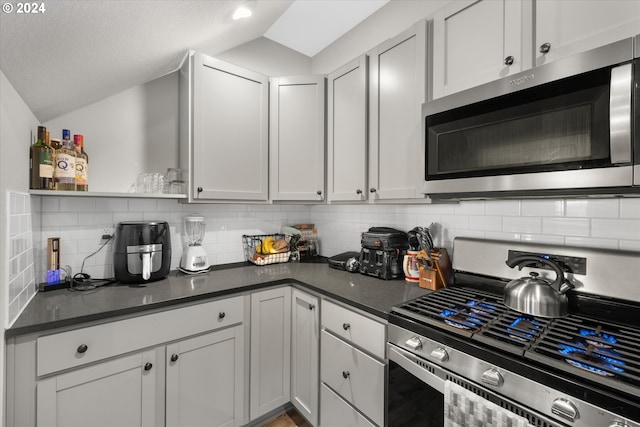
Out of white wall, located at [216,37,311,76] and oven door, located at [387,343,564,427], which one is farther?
white wall, located at [216,37,311,76]

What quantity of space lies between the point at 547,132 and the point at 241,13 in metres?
1.60

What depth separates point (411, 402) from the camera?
3.67ft

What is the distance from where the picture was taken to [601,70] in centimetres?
92

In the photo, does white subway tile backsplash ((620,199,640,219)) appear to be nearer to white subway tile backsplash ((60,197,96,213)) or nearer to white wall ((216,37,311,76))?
white wall ((216,37,311,76))

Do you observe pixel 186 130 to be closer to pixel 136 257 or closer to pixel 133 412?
pixel 136 257

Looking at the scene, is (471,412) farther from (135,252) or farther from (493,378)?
(135,252)

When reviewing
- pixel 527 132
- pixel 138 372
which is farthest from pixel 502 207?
pixel 138 372

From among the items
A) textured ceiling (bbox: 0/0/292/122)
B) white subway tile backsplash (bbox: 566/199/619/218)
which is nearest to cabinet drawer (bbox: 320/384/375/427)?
white subway tile backsplash (bbox: 566/199/619/218)

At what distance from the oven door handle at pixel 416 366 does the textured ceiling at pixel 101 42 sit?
1.67 metres

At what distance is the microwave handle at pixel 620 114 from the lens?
2.85 feet

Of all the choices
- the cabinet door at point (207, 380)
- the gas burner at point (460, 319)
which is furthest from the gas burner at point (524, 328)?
the cabinet door at point (207, 380)

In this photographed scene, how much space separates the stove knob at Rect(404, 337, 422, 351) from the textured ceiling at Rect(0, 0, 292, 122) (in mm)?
1631

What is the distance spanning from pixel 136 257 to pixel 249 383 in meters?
0.97

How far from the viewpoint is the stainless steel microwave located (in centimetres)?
88
